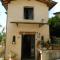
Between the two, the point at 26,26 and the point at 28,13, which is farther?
the point at 28,13

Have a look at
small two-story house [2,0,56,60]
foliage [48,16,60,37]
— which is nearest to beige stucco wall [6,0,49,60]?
small two-story house [2,0,56,60]

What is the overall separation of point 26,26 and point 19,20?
0.90 meters

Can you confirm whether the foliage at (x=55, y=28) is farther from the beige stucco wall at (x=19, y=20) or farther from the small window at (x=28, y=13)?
the small window at (x=28, y=13)

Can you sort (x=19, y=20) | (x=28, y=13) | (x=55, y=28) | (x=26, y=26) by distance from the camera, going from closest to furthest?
(x=19, y=20) → (x=26, y=26) → (x=28, y=13) → (x=55, y=28)

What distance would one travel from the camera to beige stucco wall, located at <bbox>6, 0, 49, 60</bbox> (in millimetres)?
19708

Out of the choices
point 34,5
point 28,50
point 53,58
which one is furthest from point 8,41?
point 53,58

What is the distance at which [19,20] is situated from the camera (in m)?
19.8

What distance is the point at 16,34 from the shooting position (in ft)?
65.0

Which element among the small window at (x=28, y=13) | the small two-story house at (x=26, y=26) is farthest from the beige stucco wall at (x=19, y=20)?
the small window at (x=28, y=13)

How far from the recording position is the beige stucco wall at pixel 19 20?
19708 mm

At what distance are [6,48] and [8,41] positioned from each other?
2.31 feet

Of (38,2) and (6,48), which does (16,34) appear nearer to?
(6,48)

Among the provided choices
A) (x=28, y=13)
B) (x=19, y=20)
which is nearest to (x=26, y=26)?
(x=19, y=20)

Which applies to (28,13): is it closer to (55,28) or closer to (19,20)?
(19,20)
